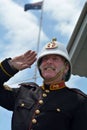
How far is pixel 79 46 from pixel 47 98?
2695 millimetres

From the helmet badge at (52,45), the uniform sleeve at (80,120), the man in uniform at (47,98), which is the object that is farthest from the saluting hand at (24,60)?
the uniform sleeve at (80,120)

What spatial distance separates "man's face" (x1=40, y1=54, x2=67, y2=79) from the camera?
4.69 metres

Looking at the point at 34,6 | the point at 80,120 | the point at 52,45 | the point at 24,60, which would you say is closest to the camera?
the point at 80,120

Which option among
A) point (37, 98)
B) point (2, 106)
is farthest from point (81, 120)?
point (2, 106)

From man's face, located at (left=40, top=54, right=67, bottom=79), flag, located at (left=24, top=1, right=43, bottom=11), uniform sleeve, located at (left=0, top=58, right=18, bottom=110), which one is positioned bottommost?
flag, located at (left=24, top=1, right=43, bottom=11)

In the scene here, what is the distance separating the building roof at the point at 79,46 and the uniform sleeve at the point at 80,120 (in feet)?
8.05

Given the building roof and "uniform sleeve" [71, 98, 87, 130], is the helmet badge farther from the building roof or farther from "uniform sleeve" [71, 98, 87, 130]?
the building roof

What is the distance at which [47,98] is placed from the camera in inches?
187

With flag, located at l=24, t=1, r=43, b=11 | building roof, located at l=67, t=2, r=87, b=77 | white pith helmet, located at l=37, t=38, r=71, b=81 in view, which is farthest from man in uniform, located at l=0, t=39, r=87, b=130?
flag, located at l=24, t=1, r=43, b=11

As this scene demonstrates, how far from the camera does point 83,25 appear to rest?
22.8 feet

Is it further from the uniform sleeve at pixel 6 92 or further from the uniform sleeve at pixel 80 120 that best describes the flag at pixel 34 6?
the uniform sleeve at pixel 80 120

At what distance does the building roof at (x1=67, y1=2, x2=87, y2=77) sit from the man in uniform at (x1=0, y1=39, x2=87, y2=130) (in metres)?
2.06

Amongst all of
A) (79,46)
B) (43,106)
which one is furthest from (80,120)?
(79,46)

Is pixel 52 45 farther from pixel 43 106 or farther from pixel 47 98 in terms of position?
pixel 43 106
